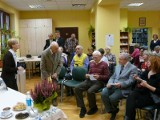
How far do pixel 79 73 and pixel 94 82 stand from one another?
26.0 inches

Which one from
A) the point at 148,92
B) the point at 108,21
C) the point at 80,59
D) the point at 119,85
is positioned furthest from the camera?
the point at 108,21

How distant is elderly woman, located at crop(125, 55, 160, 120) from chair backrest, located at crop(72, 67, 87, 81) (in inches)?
68.2

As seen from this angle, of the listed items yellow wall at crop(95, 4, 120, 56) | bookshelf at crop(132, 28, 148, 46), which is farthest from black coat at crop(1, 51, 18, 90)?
bookshelf at crop(132, 28, 148, 46)

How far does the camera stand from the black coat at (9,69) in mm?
4379

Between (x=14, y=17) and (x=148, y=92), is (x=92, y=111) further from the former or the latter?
(x=14, y=17)

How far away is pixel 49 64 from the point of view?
17.4 ft

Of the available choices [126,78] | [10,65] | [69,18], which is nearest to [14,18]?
[69,18]

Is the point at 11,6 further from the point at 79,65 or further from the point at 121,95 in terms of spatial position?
the point at 121,95

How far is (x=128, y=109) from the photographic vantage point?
3686 mm

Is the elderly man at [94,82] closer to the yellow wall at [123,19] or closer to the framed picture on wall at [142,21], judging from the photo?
the yellow wall at [123,19]

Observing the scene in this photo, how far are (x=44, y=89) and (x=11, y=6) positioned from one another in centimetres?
780

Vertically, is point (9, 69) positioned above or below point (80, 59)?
below

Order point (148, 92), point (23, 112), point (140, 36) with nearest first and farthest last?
point (23, 112)
point (148, 92)
point (140, 36)

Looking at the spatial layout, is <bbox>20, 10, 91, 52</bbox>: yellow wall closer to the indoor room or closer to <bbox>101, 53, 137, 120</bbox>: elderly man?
the indoor room
